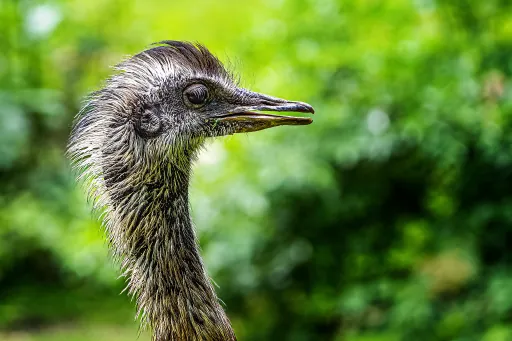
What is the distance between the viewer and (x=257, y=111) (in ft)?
9.28

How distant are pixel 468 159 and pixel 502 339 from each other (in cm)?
113

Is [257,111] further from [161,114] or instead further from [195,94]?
[161,114]

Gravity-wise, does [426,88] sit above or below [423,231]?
above

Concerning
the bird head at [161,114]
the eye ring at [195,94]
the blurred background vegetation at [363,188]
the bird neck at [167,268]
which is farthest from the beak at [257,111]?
the blurred background vegetation at [363,188]

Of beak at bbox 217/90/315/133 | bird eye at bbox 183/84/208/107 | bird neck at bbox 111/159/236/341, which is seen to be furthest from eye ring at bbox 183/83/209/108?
bird neck at bbox 111/159/236/341

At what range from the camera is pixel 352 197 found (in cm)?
530

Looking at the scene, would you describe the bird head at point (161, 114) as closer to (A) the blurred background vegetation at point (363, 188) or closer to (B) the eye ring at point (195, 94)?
(B) the eye ring at point (195, 94)

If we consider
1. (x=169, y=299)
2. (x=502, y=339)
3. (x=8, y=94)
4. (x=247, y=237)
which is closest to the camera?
(x=169, y=299)

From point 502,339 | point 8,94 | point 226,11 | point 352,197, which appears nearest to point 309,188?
point 352,197

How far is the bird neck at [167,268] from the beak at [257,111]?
32 centimetres

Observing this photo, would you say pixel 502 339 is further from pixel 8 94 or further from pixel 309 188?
pixel 8 94

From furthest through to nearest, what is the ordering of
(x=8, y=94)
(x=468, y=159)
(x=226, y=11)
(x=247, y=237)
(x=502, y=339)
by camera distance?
(x=226, y=11)
(x=8, y=94)
(x=247, y=237)
(x=468, y=159)
(x=502, y=339)

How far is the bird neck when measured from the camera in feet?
8.63

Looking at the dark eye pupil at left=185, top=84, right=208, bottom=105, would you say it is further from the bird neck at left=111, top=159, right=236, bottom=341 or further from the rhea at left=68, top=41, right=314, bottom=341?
the bird neck at left=111, top=159, right=236, bottom=341
